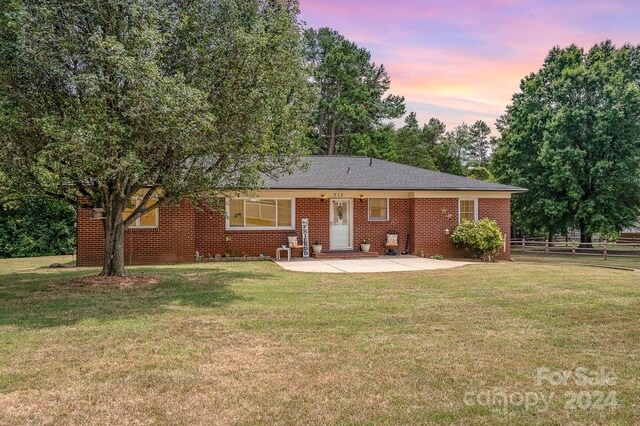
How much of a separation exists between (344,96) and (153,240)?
90.4 ft

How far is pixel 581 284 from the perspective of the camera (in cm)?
1016

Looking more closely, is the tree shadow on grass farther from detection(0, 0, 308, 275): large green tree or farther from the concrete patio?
the concrete patio

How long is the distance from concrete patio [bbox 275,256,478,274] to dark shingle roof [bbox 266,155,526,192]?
2770 mm

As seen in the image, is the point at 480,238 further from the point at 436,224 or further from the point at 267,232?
the point at 267,232

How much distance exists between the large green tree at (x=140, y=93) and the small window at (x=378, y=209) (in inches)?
328

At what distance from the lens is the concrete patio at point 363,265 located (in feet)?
A: 45.5

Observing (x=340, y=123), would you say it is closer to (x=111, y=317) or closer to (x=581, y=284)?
(x=581, y=284)

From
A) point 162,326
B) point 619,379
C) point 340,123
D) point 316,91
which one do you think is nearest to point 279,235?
point 316,91

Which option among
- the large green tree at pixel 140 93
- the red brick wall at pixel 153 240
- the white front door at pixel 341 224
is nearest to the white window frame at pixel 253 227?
the red brick wall at pixel 153 240

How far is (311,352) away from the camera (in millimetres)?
5539

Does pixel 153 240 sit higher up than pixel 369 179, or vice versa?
pixel 369 179

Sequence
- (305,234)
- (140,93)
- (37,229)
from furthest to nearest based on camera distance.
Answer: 1. (37,229)
2. (305,234)
3. (140,93)

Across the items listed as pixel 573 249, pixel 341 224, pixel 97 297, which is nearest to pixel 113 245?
pixel 97 297

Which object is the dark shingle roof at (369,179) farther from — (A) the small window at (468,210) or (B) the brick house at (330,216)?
(A) the small window at (468,210)
